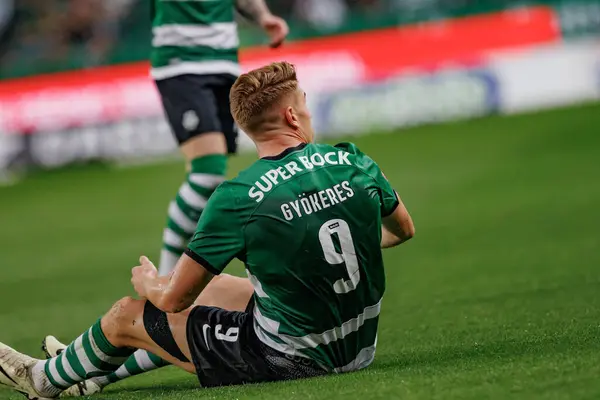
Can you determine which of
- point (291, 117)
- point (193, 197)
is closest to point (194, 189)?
point (193, 197)

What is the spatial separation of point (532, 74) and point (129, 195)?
555 centimetres

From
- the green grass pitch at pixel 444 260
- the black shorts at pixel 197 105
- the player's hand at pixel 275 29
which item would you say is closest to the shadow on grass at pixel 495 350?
the green grass pitch at pixel 444 260

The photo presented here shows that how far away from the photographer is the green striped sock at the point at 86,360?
460 centimetres

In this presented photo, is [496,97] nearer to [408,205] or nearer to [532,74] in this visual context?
[532,74]

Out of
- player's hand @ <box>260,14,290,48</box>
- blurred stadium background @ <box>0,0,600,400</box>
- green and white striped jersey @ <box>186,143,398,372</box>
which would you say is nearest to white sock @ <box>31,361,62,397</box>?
green and white striped jersey @ <box>186,143,398,372</box>

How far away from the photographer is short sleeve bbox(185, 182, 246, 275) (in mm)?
4211

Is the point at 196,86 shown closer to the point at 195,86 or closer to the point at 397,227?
the point at 195,86

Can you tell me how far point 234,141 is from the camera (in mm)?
7086

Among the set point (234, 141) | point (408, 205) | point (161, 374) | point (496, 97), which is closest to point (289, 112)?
point (161, 374)

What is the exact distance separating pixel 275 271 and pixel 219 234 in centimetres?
25

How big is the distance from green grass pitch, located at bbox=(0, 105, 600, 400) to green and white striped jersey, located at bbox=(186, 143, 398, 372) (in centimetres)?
22

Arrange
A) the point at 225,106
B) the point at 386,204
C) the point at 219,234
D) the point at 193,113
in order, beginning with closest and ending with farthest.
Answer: the point at 219,234 → the point at 386,204 → the point at 193,113 → the point at 225,106

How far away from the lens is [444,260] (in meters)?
8.27

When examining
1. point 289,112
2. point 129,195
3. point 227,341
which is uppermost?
point 289,112
